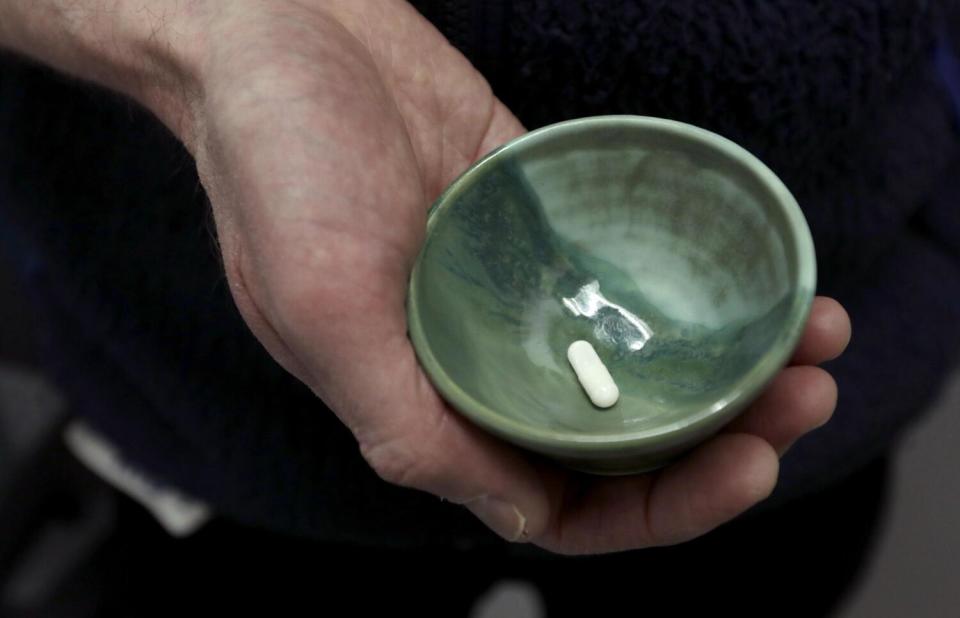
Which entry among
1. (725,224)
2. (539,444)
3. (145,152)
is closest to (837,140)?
(725,224)

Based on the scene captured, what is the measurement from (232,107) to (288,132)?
0.11 ft

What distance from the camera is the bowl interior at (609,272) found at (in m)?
0.45

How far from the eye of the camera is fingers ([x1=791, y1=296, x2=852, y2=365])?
459 millimetres

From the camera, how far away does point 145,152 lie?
575 mm

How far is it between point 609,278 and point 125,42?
11.3 inches

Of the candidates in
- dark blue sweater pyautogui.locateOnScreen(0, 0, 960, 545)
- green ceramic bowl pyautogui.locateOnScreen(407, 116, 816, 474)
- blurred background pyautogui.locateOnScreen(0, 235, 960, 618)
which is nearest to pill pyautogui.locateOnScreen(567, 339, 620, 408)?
green ceramic bowl pyautogui.locateOnScreen(407, 116, 816, 474)

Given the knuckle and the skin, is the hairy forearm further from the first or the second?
the knuckle

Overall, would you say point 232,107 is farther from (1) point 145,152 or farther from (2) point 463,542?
(2) point 463,542

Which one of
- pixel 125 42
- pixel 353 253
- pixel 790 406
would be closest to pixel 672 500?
pixel 790 406

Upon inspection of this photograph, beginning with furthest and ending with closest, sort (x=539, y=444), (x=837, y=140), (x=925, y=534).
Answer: (x=925, y=534) < (x=837, y=140) < (x=539, y=444)

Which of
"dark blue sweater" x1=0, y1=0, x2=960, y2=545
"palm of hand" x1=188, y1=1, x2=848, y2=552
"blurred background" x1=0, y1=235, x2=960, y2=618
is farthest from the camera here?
"blurred background" x1=0, y1=235, x2=960, y2=618

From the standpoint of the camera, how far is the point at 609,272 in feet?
1.72

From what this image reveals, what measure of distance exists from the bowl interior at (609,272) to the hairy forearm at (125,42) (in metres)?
0.15

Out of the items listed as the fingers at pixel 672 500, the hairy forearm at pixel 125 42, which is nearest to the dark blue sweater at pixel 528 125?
the hairy forearm at pixel 125 42
